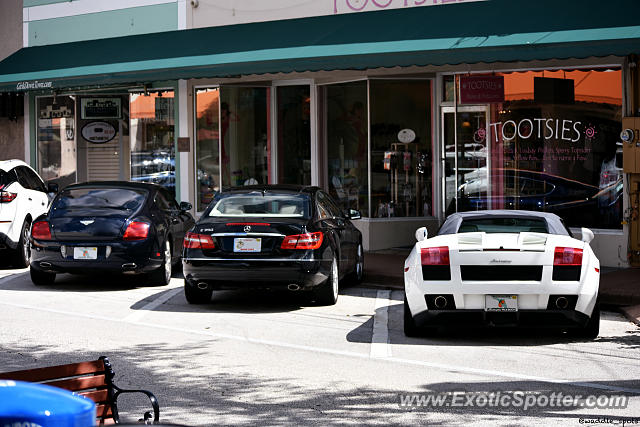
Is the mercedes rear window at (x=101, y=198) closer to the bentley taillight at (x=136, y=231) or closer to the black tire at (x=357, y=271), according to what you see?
the bentley taillight at (x=136, y=231)

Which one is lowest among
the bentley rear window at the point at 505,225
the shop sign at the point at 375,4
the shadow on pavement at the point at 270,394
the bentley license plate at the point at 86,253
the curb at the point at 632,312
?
the curb at the point at 632,312

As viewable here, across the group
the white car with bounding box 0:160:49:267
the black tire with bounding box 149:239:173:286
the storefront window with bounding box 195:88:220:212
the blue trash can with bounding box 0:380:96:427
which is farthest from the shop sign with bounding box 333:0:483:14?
the blue trash can with bounding box 0:380:96:427

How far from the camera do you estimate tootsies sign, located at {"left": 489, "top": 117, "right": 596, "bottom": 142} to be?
15664 mm

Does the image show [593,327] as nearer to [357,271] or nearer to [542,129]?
[357,271]

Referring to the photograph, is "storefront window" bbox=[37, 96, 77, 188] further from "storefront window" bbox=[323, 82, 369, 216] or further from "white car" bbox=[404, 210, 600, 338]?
"white car" bbox=[404, 210, 600, 338]

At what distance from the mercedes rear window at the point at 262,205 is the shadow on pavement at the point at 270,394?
3450 mm

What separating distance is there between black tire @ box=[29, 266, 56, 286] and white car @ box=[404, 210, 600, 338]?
6444 millimetres

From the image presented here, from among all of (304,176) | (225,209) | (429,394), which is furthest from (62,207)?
(429,394)

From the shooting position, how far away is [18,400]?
10.1 ft

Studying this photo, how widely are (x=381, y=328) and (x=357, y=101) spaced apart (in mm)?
8693

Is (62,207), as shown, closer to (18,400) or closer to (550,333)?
(550,333)

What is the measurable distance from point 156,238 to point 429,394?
23.3ft

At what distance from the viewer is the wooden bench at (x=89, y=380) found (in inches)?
169

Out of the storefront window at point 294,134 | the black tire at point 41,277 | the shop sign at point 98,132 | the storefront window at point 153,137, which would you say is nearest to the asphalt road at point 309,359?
the black tire at point 41,277
